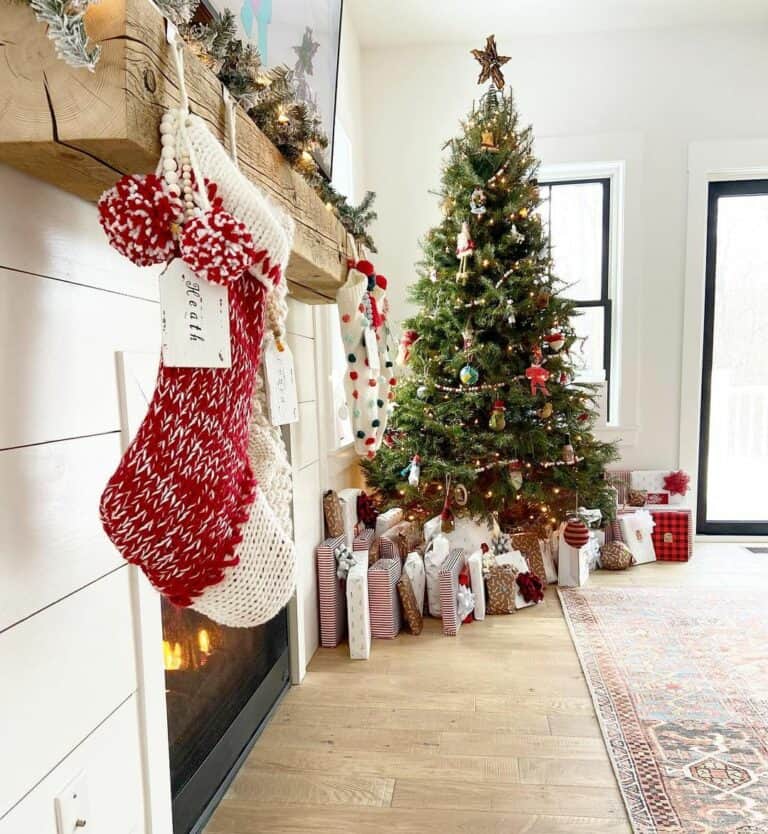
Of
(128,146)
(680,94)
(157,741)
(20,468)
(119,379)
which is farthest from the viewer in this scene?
(680,94)

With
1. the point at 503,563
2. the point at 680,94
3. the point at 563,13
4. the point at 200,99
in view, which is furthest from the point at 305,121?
the point at 680,94

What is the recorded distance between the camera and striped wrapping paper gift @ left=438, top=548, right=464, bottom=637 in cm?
229

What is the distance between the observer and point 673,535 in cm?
317

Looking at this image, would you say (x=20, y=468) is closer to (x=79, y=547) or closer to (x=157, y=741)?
(x=79, y=547)

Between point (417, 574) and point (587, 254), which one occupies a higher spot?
point (587, 254)

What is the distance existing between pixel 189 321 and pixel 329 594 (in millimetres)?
1670

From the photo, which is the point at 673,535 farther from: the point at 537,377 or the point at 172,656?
the point at 172,656

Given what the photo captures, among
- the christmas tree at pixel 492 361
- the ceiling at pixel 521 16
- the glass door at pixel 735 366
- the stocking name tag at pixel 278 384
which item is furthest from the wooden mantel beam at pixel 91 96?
the glass door at pixel 735 366

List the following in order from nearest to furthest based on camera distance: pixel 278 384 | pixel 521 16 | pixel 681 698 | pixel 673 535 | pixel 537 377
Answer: pixel 278 384
pixel 681 698
pixel 537 377
pixel 521 16
pixel 673 535

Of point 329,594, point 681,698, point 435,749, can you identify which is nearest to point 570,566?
point 681,698

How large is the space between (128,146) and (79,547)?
22.5 inches

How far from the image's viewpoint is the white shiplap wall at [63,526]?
743 mm

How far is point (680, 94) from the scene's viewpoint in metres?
3.25

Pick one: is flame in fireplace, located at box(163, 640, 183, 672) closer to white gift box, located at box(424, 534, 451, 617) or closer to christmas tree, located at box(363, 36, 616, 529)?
white gift box, located at box(424, 534, 451, 617)
